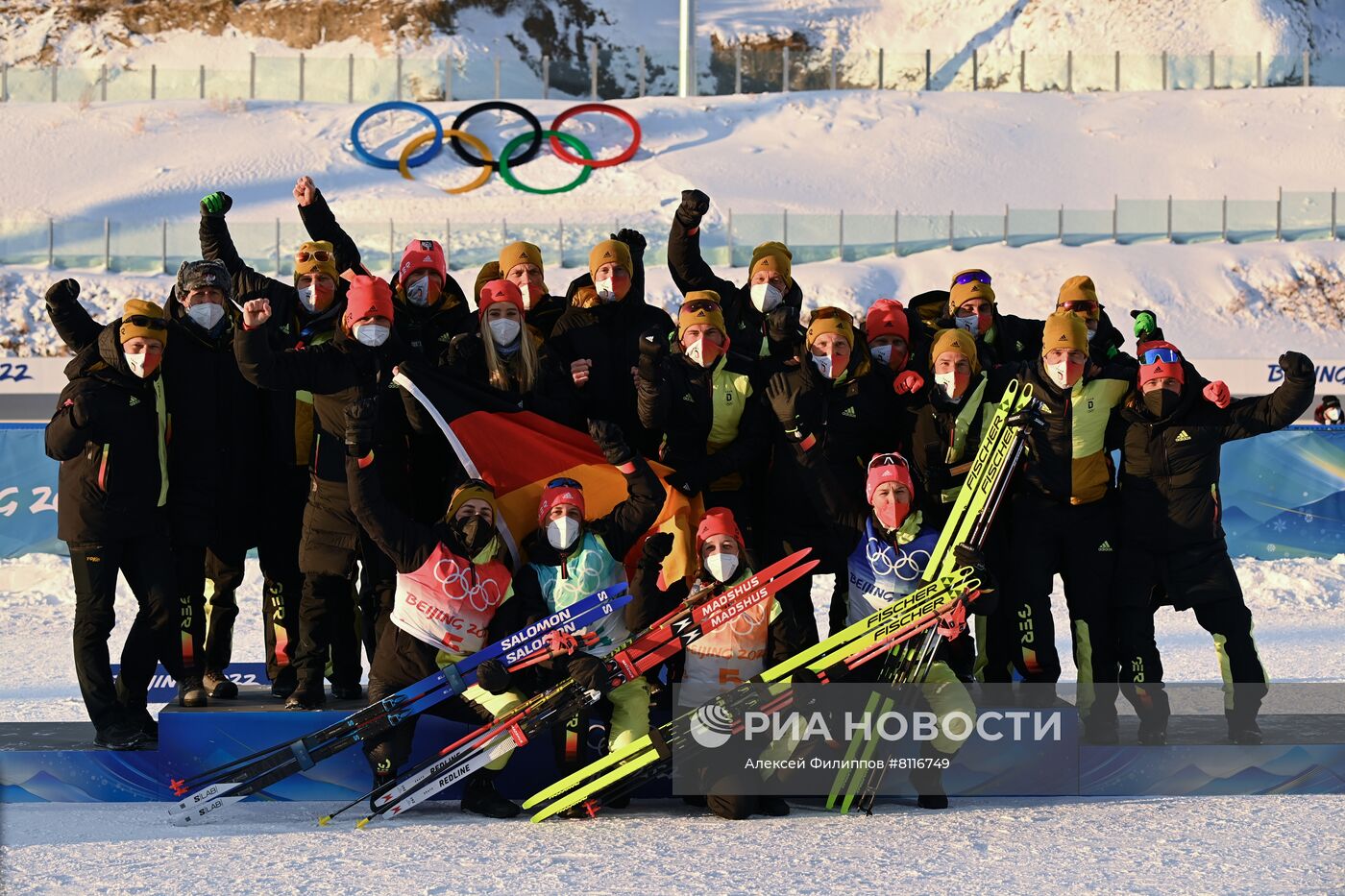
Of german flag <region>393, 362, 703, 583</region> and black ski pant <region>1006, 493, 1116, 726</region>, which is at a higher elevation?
german flag <region>393, 362, 703, 583</region>

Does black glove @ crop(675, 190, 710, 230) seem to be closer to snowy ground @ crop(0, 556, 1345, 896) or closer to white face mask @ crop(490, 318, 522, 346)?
white face mask @ crop(490, 318, 522, 346)

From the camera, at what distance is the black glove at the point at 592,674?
5977mm

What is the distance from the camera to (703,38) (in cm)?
5241

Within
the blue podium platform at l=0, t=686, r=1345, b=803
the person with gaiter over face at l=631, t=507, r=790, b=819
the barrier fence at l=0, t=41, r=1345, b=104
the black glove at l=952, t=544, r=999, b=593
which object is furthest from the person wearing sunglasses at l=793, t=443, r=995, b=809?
the barrier fence at l=0, t=41, r=1345, b=104

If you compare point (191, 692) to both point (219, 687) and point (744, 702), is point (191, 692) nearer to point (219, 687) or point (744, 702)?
point (219, 687)

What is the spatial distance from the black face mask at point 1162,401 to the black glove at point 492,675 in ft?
9.57

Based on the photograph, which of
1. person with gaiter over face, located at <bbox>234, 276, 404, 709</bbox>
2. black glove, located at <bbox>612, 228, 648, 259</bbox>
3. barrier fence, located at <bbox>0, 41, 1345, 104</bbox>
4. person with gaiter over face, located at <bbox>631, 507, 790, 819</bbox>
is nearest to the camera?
person with gaiter over face, located at <bbox>631, 507, 790, 819</bbox>

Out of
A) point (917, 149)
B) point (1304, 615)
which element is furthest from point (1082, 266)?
point (1304, 615)

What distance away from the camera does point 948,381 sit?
22.2 feet

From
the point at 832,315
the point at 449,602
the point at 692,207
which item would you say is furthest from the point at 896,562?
the point at 692,207

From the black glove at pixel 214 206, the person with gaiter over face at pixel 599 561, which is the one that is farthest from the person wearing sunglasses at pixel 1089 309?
the black glove at pixel 214 206

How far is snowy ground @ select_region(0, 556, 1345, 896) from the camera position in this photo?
204 inches

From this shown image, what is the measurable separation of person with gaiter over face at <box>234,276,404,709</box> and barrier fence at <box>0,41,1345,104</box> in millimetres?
37573

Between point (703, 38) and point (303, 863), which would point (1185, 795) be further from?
point (703, 38)
